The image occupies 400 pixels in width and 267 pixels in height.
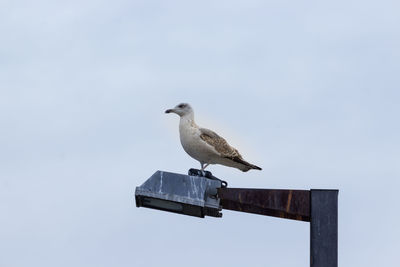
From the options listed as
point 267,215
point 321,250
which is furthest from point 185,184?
point 321,250

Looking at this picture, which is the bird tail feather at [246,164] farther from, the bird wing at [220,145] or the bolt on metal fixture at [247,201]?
the bolt on metal fixture at [247,201]

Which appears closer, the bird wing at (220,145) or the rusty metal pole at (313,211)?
the rusty metal pole at (313,211)

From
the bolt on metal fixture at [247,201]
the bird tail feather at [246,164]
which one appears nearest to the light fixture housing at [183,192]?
the bolt on metal fixture at [247,201]

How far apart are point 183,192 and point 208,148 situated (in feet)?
14.1

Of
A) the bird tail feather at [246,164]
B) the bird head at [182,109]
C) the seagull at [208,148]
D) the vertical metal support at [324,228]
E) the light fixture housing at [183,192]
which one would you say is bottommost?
the vertical metal support at [324,228]

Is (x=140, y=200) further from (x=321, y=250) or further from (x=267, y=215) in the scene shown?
(x=321, y=250)

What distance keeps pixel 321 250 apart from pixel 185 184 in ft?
4.41

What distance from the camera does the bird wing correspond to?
11.2 m

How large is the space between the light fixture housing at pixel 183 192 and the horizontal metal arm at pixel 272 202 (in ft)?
0.57

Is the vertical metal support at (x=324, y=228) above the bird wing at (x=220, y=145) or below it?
below

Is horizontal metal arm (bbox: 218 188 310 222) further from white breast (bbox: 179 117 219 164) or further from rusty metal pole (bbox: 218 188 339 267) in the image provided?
white breast (bbox: 179 117 219 164)

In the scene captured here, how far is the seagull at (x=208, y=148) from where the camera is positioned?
1120 cm

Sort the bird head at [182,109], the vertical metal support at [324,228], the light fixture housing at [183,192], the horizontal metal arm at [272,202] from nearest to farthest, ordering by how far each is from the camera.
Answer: the vertical metal support at [324,228] → the horizontal metal arm at [272,202] → the light fixture housing at [183,192] → the bird head at [182,109]

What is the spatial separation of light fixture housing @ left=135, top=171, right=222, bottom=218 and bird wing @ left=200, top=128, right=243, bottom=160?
13.7 ft
